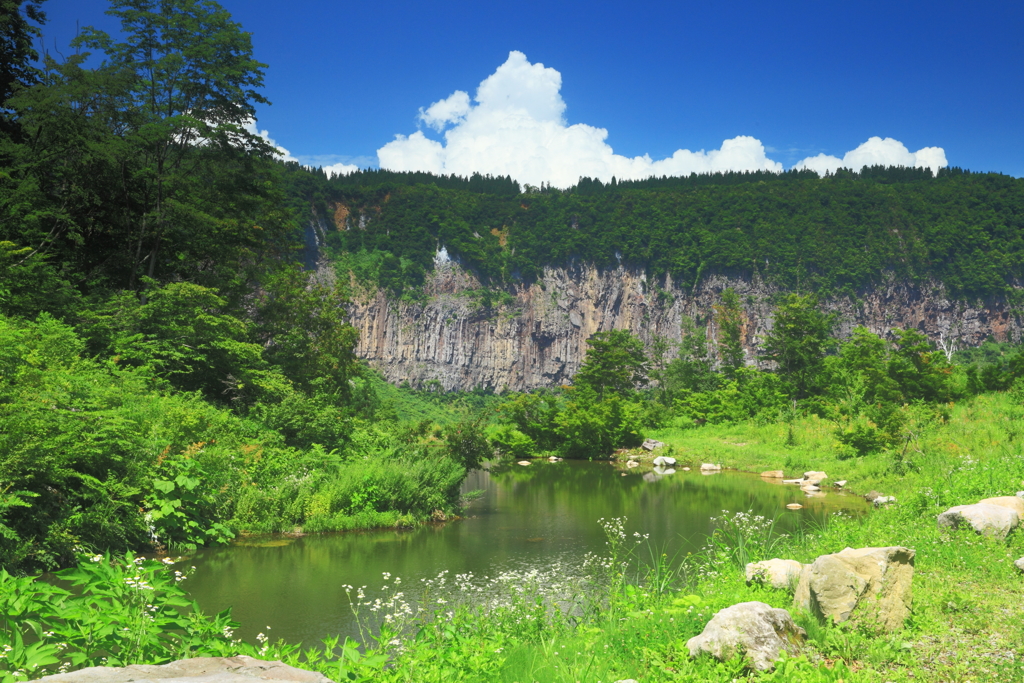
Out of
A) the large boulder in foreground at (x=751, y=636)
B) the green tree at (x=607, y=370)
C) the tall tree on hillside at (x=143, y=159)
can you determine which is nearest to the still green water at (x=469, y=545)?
the large boulder in foreground at (x=751, y=636)

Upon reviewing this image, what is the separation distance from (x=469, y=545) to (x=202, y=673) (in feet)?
30.9

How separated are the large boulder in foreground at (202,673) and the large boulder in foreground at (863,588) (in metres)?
4.02

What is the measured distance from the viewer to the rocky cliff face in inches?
3319

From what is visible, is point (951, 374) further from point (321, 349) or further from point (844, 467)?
point (321, 349)

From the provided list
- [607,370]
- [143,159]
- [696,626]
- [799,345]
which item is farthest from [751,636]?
[799,345]

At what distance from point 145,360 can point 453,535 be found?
316 inches

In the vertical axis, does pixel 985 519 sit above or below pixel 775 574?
above

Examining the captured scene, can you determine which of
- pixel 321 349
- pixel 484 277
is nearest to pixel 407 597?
pixel 321 349

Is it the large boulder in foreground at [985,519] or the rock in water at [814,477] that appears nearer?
the large boulder in foreground at [985,519]

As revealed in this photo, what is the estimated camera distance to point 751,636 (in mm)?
4270

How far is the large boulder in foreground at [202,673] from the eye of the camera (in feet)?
7.56

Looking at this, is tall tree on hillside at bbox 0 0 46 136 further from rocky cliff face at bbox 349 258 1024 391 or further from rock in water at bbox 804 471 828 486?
rocky cliff face at bbox 349 258 1024 391

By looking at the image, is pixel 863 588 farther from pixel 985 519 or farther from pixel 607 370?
pixel 607 370

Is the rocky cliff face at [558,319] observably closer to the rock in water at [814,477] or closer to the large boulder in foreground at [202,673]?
the rock in water at [814,477]
